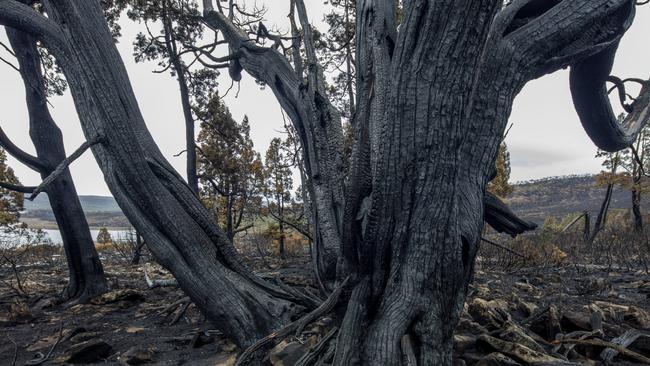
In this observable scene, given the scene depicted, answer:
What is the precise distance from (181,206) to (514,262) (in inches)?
227

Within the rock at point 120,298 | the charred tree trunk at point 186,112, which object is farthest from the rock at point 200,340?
the charred tree trunk at point 186,112

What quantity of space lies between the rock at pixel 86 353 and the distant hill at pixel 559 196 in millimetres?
67171

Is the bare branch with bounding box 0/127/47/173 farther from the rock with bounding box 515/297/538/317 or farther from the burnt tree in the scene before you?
the rock with bounding box 515/297/538/317

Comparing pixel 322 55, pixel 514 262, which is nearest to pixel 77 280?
pixel 514 262

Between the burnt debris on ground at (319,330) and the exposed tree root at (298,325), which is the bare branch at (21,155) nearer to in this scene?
the burnt debris on ground at (319,330)

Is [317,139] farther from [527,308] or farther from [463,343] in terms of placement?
[527,308]

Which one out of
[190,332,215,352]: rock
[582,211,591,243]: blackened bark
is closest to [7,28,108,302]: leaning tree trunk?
[190,332,215,352]: rock

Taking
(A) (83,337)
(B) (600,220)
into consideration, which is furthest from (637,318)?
(B) (600,220)

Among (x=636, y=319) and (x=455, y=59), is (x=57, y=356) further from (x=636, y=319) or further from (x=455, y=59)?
(x=636, y=319)

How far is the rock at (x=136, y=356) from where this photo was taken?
2.30m

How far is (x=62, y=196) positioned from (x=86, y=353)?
109 inches

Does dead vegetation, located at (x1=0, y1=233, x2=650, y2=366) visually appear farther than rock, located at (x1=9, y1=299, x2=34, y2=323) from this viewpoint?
No

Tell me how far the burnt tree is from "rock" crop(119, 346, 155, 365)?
1.98 ft

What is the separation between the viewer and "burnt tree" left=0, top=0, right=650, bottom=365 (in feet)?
4.71
